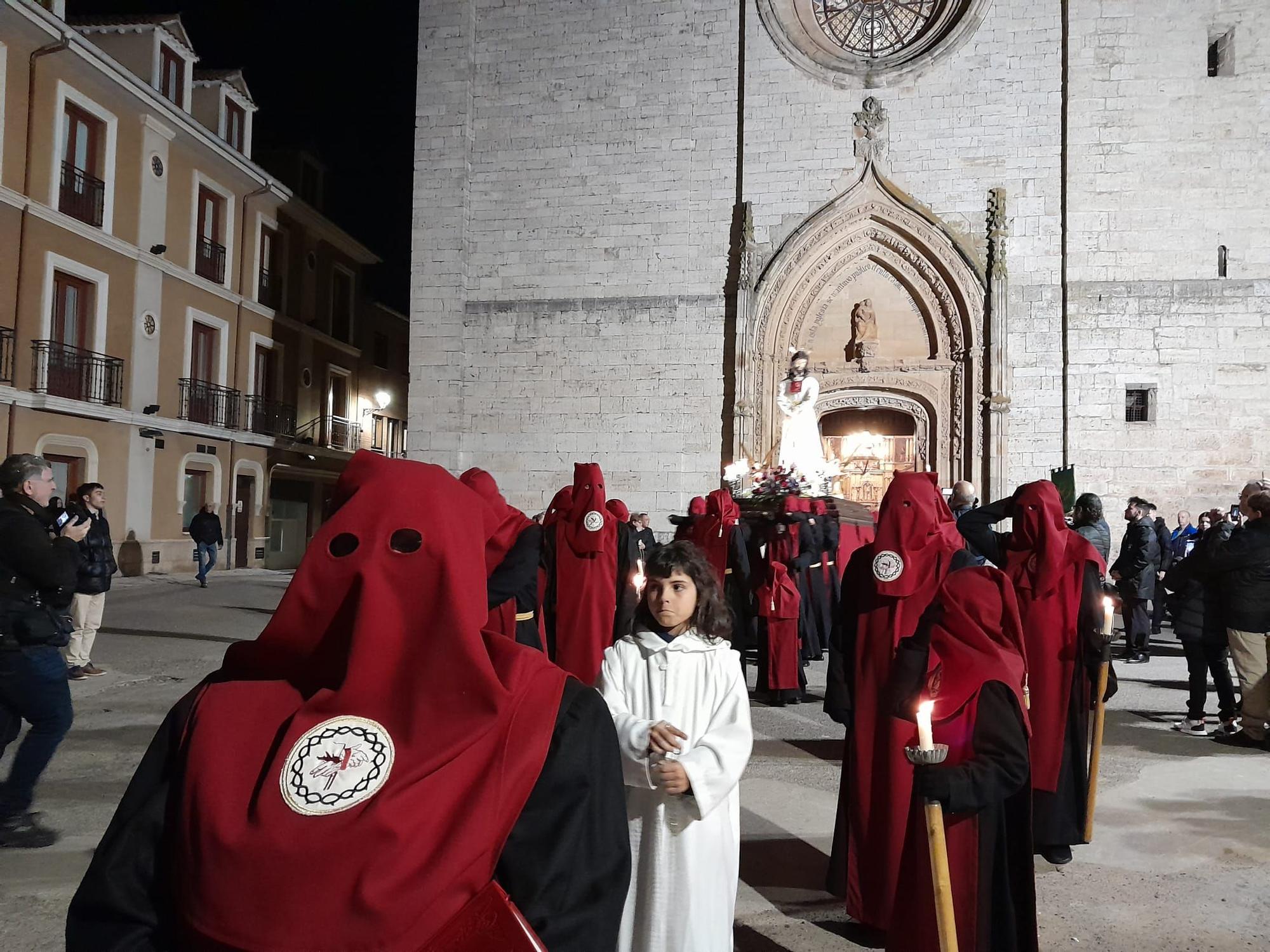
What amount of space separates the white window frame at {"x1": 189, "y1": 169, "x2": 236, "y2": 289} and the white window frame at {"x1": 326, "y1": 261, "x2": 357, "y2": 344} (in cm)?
511

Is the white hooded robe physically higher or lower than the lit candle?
lower

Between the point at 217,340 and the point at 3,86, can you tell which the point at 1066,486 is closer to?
the point at 3,86

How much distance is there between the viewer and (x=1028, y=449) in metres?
15.6

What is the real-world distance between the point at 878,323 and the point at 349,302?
1932 centimetres

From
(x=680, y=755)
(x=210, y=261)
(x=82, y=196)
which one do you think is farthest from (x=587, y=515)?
(x=210, y=261)

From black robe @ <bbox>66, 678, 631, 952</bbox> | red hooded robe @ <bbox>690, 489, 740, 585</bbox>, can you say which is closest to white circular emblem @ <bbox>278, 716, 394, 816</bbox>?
black robe @ <bbox>66, 678, 631, 952</bbox>

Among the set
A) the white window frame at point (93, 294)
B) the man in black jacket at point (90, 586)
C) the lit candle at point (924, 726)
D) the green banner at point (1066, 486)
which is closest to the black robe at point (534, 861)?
the lit candle at point (924, 726)

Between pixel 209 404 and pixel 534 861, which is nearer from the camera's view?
pixel 534 861

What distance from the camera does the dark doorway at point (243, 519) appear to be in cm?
2372

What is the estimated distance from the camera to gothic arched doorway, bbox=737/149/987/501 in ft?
52.4

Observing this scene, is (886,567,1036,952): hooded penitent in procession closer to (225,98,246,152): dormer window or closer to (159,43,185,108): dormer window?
(159,43,185,108): dormer window

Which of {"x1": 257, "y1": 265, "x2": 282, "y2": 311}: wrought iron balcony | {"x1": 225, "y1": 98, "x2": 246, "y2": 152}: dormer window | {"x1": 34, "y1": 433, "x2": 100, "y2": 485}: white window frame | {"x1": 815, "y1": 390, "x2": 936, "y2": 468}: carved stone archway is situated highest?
{"x1": 225, "y1": 98, "x2": 246, "y2": 152}: dormer window

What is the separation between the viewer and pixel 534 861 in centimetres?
150

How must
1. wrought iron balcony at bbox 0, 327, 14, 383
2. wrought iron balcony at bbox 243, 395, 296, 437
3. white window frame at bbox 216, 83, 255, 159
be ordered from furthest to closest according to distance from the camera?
wrought iron balcony at bbox 243, 395, 296, 437 → white window frame at bbox 216, 83, 255, 159 → wrought iron balcony at bbox 0, 327, 14, 383
